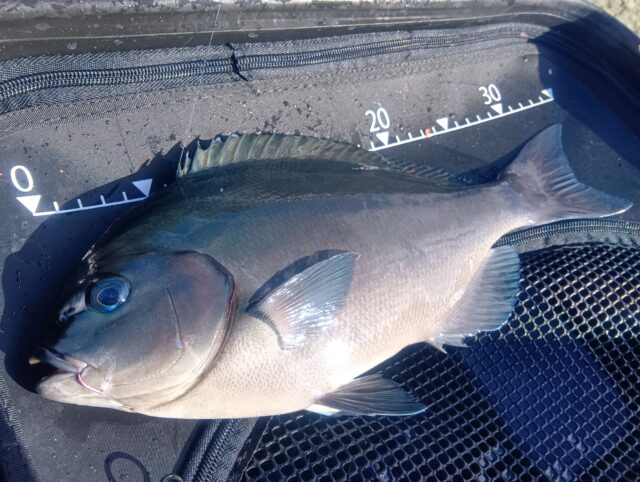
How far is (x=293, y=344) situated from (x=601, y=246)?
4.75ft

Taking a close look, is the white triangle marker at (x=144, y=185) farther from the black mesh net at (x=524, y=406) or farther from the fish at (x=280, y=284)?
the black mesh net at (x=524, y=406)

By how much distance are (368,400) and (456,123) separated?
3.83 feet

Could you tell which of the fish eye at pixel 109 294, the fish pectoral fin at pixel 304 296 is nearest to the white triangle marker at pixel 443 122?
the fish pectoral fin at pixel 304 296

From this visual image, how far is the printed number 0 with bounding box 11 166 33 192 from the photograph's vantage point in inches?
61.3

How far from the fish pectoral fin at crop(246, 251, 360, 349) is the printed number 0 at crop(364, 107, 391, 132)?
0.68 metres

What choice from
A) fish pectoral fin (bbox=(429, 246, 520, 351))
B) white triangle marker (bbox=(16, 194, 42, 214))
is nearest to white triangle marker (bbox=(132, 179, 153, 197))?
white triangle marker (bbox=(16, 194, 42, 214))

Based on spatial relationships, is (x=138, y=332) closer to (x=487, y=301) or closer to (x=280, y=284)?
(x=280, y=284)

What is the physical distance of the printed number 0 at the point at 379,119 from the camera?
202cm

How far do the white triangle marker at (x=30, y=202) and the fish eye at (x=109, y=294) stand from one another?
0.42 meters

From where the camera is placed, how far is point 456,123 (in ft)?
7.10

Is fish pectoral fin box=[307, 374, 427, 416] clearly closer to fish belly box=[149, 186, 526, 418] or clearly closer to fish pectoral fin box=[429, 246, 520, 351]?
fish belly box=[149, 186, 526, 418]

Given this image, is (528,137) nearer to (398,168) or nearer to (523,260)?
(523,260)

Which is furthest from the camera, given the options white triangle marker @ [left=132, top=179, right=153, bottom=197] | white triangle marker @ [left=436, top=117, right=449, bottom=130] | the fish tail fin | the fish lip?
white triangle marker @ [left=436, top=117, right=449, bottom=130]

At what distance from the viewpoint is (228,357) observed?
4.63ft
